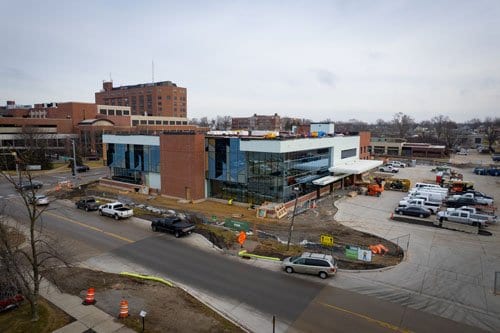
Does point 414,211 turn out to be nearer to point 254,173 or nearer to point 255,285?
point 254,173

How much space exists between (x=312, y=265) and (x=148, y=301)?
964cm

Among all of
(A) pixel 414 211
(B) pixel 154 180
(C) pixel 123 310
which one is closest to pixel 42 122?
(B) pixel 154 180

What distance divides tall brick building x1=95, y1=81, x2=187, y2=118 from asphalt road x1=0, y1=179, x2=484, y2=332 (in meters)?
123

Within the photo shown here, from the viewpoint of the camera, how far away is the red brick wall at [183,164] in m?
38.3

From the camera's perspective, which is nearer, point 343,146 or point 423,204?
point 423,204

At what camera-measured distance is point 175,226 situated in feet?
88.0

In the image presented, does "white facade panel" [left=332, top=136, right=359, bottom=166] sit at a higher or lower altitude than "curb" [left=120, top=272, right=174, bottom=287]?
higher

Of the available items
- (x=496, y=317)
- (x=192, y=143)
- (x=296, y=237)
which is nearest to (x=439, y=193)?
(x=296, y=237)

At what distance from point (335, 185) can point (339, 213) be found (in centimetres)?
1429

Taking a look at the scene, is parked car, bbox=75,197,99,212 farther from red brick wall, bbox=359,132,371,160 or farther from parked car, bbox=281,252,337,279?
red brick wall, bbox=359,132,371,160

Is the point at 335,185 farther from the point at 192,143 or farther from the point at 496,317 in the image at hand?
the point at 496,317

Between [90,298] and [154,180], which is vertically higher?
[154,180]

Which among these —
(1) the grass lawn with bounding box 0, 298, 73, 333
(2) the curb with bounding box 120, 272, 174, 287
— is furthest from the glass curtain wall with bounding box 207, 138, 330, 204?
(1) the grass lawn with bounding box 0, 298, 73, 333

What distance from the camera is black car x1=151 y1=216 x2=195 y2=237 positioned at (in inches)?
1045
